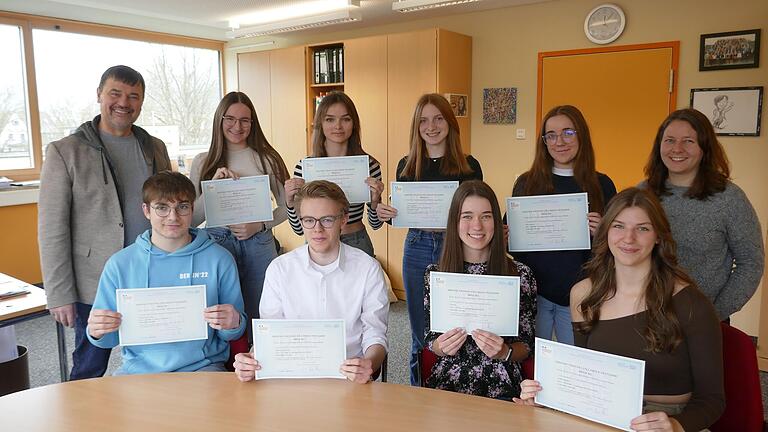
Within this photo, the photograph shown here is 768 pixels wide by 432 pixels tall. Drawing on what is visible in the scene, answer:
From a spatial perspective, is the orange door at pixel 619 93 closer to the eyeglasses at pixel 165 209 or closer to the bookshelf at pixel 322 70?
the bookshelf at pixel 322 70

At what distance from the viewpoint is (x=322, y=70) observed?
243 inches

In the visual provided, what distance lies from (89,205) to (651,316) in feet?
7.44

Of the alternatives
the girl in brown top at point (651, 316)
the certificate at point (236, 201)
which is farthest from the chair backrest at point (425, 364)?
the certificate at point (236, 201)

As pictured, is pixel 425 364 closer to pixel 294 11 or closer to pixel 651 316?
pixel 651 316

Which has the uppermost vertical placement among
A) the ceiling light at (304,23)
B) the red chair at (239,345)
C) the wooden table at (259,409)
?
the ceiling light at (304,23)

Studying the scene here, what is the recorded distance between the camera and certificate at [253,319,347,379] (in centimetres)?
171

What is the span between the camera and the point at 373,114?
573 centimetres

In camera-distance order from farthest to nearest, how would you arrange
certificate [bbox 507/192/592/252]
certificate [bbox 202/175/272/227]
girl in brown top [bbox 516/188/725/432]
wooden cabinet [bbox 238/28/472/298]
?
1. wooden cabinet [bbox 238/28/472/298]
2. certificate [bbox 202/175/272/227]
3. certificate [bbox 507/192/592/252]
4. girl in brown top [bbox 516/188/725/432]

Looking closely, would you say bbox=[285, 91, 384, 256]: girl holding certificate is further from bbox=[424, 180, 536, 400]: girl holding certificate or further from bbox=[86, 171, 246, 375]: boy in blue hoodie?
bbox=[424, 180, 536, 400]: girl holding certificate

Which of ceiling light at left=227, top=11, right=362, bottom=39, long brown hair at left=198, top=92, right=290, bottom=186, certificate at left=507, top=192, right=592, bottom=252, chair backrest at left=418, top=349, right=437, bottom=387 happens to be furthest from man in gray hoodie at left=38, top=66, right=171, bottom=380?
ceiling light at left=227, top=11, right=362, bottom=39

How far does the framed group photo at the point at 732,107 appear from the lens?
4156 millimetres

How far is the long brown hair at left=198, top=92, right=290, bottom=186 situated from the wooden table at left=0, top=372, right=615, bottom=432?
4.00 feet

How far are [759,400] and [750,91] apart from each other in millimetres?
3239

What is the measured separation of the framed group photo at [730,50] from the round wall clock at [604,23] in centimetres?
65
